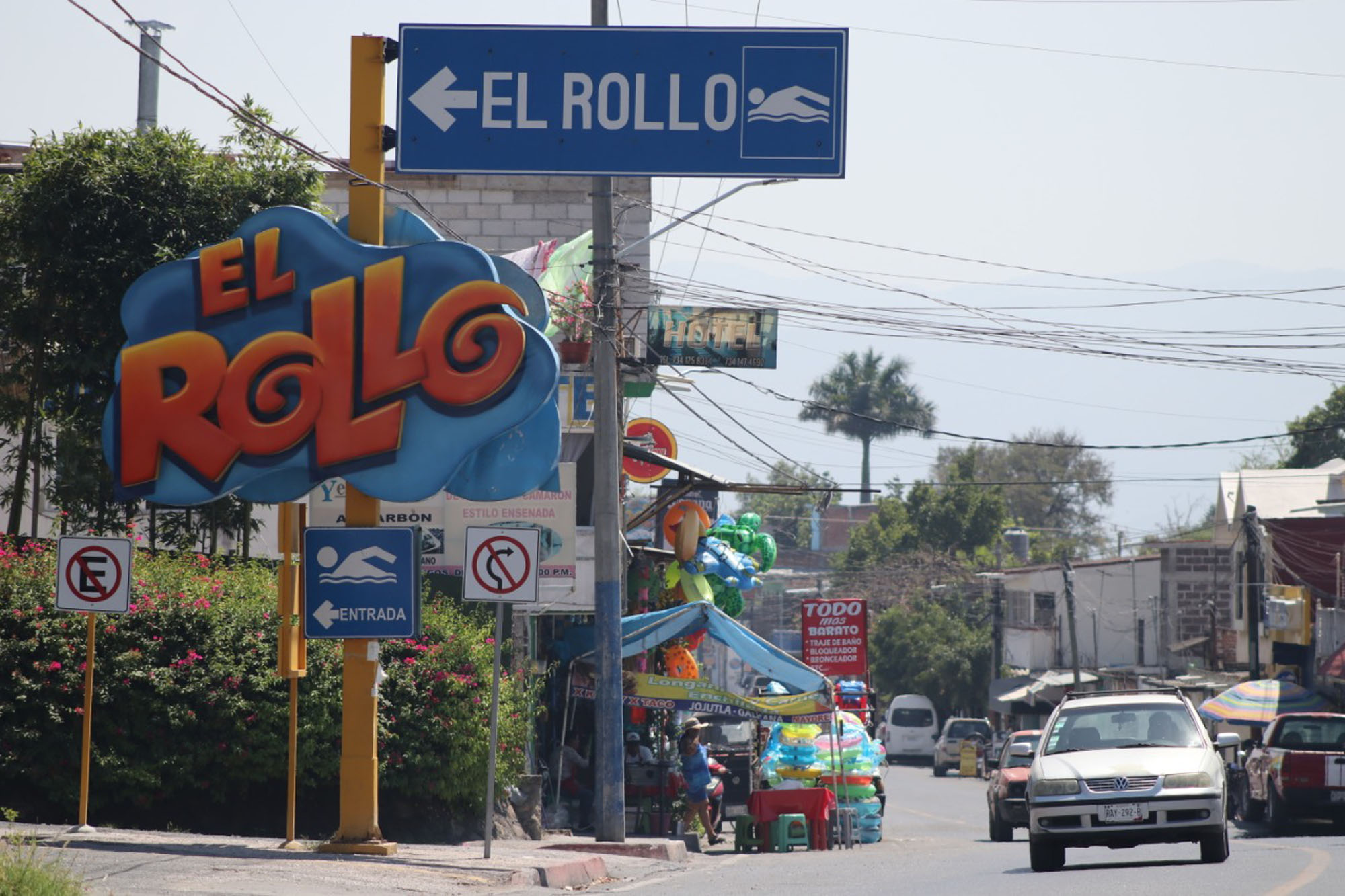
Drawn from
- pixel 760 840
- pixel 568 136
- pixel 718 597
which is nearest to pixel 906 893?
pixel 568 136

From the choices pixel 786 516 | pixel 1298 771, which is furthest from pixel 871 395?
pixel 1298 771

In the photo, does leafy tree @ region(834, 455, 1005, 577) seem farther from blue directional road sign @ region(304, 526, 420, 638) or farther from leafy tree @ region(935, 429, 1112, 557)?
blue directional road sign @ region(304, 526, 420, 638)

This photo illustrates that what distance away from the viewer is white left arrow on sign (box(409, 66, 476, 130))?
14.9 meters

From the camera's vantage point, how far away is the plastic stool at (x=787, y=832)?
2264cm

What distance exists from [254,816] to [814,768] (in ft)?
31.0

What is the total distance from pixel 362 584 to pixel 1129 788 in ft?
23.7

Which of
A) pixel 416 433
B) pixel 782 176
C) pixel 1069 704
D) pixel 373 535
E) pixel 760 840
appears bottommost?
pixel 760 840

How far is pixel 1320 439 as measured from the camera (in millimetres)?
72688

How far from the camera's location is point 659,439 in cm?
3328

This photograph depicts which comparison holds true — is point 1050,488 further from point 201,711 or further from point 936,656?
point 201,711

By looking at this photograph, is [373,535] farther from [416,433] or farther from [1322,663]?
[1322,663]

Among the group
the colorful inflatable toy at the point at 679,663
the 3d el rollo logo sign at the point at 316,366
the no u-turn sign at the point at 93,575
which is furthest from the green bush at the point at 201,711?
the colorful inflatable toy at the point at 679,663

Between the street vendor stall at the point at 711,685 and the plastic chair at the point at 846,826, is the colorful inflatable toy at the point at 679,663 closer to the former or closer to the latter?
the street vendor stall at the point at 711,685

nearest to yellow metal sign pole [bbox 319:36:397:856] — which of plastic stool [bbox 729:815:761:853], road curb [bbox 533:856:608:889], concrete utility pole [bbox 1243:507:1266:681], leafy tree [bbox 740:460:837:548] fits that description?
road curb [bbox 533:856:608:889]
